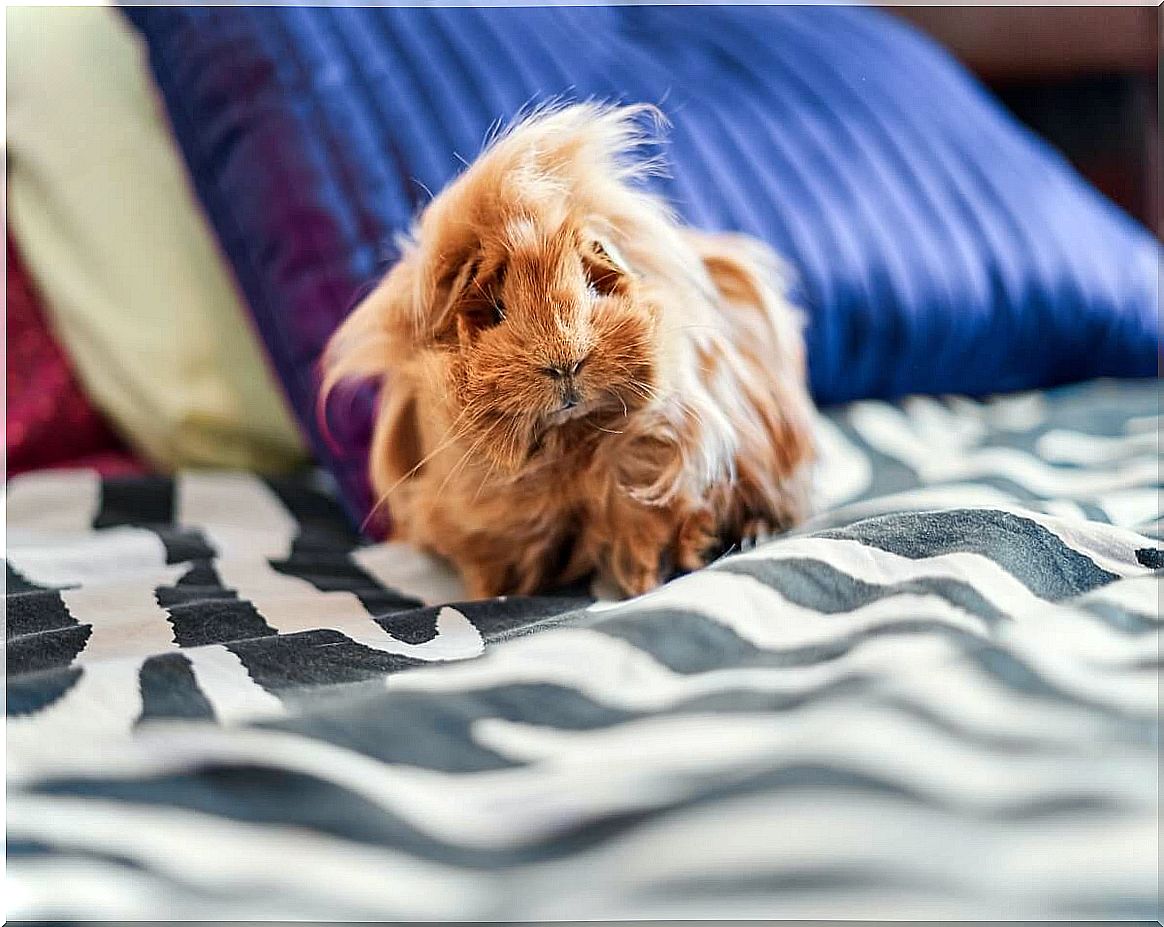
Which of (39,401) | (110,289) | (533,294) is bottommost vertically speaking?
(39,401)

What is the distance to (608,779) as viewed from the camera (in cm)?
39

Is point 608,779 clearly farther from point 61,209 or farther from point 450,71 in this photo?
point 61,209

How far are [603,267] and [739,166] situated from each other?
0.45m

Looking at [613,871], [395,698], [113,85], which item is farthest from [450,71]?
[613,871]

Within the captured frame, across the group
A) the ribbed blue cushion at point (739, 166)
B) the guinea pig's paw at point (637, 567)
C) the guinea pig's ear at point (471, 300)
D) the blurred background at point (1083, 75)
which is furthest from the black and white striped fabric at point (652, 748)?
the blurred background at point (1083, 75)

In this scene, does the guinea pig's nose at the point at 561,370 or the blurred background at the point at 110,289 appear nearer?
the guinea pig's nose at the point at 561,370

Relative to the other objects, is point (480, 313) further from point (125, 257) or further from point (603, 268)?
point (125, 257)

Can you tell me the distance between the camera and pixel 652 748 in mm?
408

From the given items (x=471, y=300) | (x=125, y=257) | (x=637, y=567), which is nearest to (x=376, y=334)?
(x=471, y=300)

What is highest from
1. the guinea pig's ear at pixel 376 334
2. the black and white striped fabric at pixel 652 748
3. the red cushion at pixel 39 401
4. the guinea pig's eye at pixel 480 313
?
the guinea pig's eye at pixel 480 313

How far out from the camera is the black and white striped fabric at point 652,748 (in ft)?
1.15

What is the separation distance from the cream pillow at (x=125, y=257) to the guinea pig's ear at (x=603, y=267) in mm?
478

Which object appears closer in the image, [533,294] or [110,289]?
[533,294]

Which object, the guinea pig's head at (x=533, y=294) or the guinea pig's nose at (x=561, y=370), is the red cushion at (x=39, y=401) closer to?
the guinea pig's head at (x=533, y=294)
